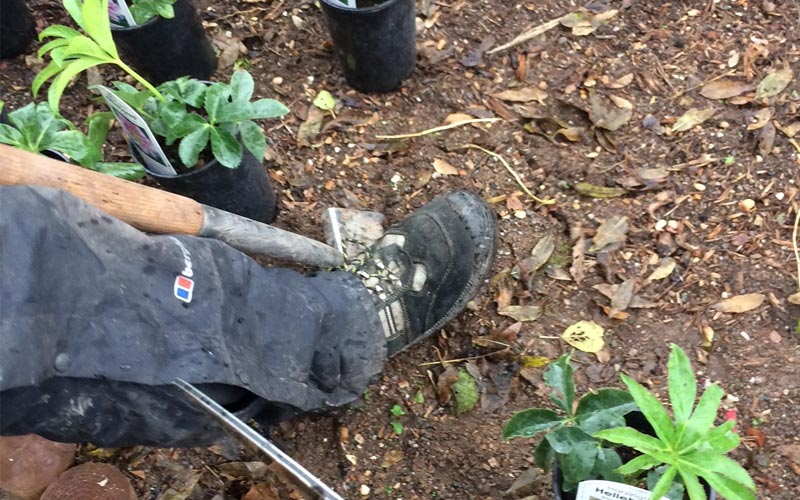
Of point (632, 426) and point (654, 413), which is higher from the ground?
point (654, 413)

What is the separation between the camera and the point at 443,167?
2.02 meters

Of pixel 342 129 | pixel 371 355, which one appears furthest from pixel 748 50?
pixel 371 355

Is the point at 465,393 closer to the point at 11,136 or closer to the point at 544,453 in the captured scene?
the point at 544,453

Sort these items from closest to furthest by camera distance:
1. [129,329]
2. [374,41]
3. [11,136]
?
[129,329] < [11,136] < [374,41]

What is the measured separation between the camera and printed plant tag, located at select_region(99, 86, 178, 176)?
143cm

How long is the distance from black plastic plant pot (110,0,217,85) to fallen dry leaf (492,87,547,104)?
37.4 inches

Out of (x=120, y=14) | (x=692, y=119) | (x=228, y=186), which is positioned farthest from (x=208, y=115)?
(x=692, y=119)

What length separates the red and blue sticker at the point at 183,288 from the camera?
3.70 feet

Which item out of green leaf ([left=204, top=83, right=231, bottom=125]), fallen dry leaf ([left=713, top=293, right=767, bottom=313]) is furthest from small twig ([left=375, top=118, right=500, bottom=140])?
fallen dry leaf ([left=713, top=293, right=767, bottom=313])

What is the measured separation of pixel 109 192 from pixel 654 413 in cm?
97

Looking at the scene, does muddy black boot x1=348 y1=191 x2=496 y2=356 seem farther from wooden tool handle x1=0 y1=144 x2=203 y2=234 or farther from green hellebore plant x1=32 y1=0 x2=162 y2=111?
green hellebore plant x1=32 y1=0 x2=162 y2=111

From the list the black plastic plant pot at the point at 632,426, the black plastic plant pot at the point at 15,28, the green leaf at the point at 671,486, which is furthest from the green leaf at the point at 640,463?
the black plastic plant pot at the point at 15,28

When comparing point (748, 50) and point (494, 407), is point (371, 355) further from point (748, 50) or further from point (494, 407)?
point (748, 50)

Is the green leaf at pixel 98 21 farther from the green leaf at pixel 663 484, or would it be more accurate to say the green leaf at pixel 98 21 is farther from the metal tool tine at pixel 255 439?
the green leaf at pixel 663 484
